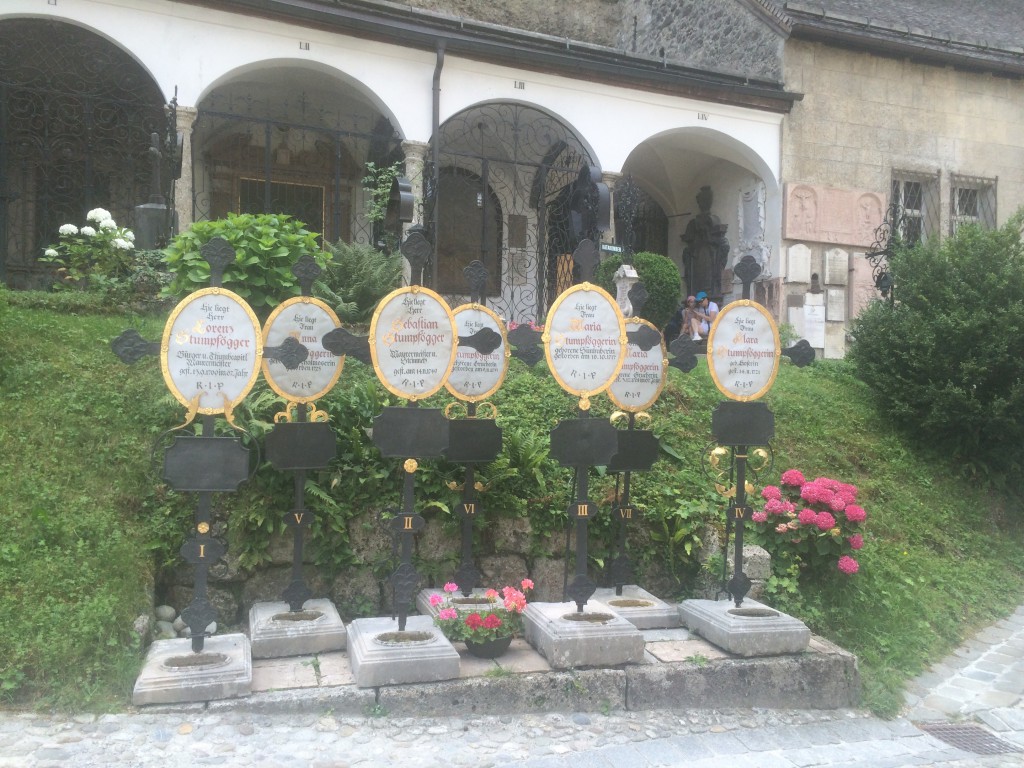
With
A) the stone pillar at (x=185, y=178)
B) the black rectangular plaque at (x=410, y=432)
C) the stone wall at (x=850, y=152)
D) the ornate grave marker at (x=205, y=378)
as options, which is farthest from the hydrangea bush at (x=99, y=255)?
the stone wall at (x=850, y=152)

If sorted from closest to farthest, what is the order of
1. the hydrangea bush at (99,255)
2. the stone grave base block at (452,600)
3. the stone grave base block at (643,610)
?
the stone grave base block at (452,600), the stone grave base block at (643,610), the hydrangea bush at (99,255)

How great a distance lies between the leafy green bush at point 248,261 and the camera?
20.3 ft

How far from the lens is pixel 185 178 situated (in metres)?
9.67

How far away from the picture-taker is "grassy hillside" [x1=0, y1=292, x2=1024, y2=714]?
3.91 m

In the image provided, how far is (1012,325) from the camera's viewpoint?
25.1ft

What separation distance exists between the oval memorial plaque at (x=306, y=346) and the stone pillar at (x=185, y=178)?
582cm

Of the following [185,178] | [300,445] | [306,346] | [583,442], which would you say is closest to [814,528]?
[583,442]

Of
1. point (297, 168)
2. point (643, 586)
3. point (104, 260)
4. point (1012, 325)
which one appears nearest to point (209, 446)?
point (643, 586)

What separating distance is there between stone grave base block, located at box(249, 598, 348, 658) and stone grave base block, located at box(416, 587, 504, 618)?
0.53 m

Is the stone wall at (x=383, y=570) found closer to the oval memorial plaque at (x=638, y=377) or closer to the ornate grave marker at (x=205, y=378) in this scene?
the ornate grave marker at (x=205, y=378)

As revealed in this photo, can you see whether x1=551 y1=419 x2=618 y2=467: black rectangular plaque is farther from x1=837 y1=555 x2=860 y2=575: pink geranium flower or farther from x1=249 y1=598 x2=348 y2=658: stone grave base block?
x1=837 y1=555 x2=860 y2=575: pink geranium flower

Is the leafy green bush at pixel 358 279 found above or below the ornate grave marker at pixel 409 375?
above

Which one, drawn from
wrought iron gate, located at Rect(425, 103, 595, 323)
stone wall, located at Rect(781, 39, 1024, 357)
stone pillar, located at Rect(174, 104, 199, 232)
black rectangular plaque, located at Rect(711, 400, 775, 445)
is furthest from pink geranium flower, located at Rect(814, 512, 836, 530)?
stone wall, located at Rect(781, 39, 1024, 357)

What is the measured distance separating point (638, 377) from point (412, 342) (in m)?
1.60
